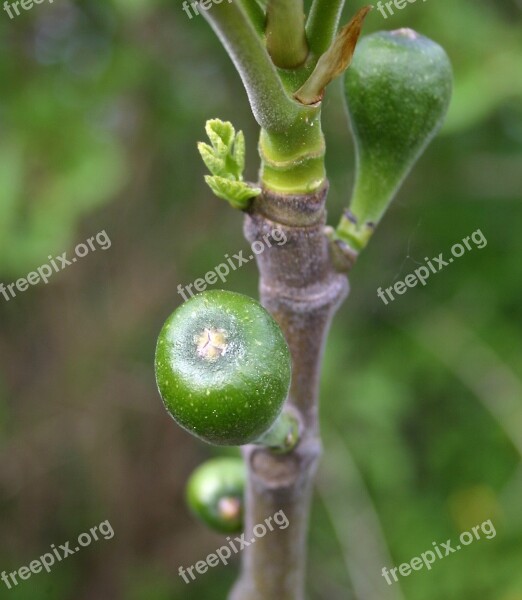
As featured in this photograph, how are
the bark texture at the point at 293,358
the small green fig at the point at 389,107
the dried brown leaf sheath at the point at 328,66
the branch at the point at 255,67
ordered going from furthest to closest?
the small green fig at the point at 389,107, the bark texture at the point at 293,358, the dried brown leaf sheath at the point at 328,66, the branch at the point at 255,67

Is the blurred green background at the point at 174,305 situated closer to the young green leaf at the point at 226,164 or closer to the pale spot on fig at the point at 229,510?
the pale spot on fig at the point at 229,510

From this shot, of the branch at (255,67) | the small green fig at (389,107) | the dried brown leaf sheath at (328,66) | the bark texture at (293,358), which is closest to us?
the branch at (255,67)

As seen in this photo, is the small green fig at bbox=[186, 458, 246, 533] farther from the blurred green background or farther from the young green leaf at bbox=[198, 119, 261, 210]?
the blurred green background

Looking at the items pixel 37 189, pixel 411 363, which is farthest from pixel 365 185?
pixel 411 363

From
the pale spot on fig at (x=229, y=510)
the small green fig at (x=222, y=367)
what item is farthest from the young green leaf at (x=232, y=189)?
the pale spot on fig at (x=229, y=510)

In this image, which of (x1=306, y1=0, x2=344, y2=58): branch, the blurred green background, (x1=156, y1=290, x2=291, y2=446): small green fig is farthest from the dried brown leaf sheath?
the blurred green background

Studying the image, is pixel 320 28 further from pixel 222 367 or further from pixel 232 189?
pixel 222 367
